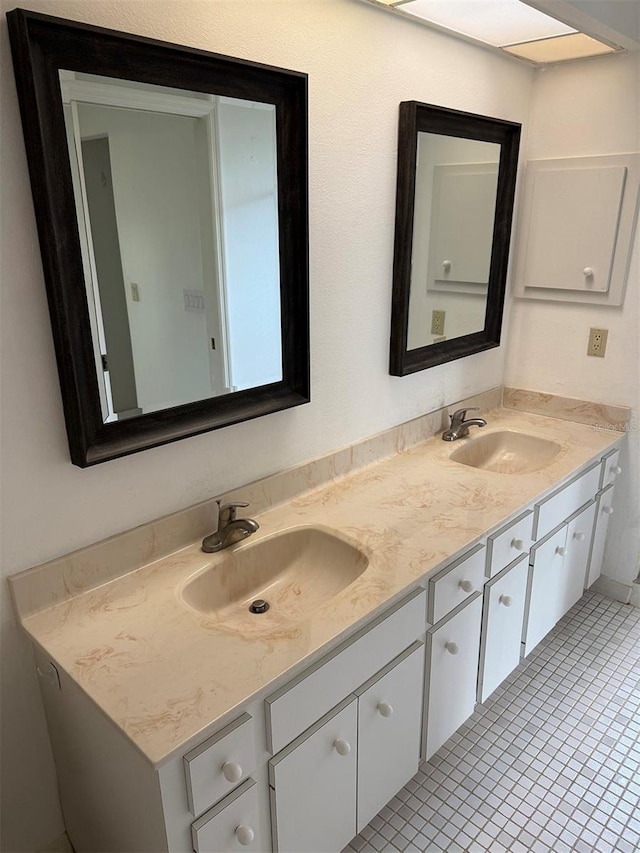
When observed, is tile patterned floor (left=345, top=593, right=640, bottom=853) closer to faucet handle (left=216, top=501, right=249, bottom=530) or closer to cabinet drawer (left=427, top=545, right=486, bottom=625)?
cabinet drawer (left=427, top=545, right=486, bottom=625)

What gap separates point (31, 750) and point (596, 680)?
1.85 meters

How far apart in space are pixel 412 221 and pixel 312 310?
0.48 metres

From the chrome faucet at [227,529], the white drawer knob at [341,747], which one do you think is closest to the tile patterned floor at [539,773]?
the white drawer knob at [341,747]

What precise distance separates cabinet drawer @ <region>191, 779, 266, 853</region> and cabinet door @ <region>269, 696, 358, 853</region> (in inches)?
2.1

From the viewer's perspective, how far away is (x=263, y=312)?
1542mm

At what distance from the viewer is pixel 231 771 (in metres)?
1.04

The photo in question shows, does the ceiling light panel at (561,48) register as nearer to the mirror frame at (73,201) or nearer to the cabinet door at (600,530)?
the mirror frame at (73,201)

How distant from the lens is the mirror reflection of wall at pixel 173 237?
1.16 metres

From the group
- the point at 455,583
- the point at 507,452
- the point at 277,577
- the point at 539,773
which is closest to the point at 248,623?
the point at 277,577

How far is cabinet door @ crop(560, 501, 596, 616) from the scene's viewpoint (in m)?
2.17

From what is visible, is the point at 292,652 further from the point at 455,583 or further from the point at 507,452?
the point at 507,452

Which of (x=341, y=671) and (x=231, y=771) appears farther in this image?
(x=341, y=671)

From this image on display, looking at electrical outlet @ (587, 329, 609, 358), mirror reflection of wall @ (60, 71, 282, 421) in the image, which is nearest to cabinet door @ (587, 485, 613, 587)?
electrical outlet @ (587, 329, 609, 358)

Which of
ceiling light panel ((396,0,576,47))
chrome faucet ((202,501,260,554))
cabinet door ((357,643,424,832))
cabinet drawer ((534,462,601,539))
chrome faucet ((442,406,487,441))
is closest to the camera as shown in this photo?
cabinet door ((357,643,424,832))
